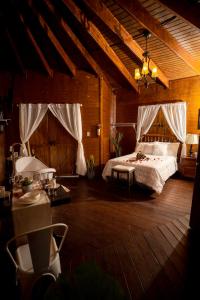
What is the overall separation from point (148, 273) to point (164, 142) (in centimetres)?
440

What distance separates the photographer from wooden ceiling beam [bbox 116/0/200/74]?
Answer: 3.17m

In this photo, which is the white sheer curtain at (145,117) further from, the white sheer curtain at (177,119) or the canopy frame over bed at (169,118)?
the white sheer curtain at (177,119)

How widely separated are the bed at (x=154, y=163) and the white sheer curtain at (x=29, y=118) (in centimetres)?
224

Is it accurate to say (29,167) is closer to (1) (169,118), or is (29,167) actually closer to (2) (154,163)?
(2) (154,163)

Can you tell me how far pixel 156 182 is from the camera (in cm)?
399

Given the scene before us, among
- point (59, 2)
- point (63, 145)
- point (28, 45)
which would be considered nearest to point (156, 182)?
point (63, 145)

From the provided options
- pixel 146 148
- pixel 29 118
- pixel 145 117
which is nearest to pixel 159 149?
pixel 146 148

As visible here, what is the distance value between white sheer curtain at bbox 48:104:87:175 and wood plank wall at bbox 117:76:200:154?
7.04 feet

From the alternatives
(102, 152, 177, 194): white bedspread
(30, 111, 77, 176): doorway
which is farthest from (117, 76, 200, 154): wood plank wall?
(30, 111, 77, 176): doorway

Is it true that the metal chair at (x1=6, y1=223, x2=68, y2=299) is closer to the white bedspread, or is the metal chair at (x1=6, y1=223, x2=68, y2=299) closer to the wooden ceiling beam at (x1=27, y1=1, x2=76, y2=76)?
the white bedspread

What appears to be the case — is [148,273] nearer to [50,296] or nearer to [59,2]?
[50,296]

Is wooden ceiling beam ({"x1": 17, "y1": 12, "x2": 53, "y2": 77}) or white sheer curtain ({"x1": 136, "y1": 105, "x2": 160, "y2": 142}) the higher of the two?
wooden ceiling beam ({"x1": 17, "y1": 12, "x2": 53, "y2": 77})

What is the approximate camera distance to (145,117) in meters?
6.14

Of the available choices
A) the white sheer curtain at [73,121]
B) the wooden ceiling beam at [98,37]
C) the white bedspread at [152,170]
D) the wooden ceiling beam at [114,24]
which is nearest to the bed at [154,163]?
the white bedspread at [152,170]
